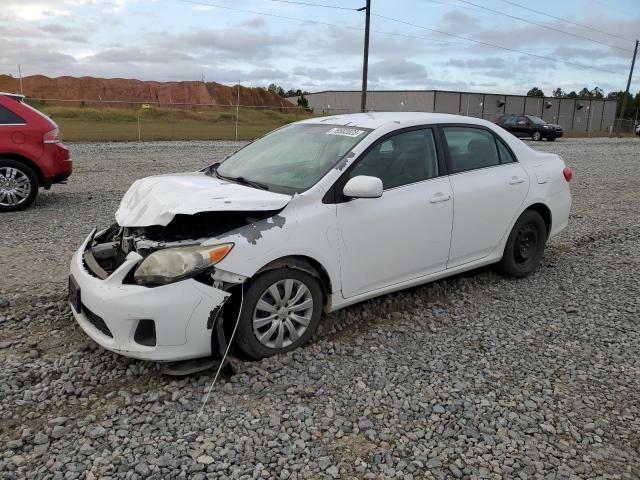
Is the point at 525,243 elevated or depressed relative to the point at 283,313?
elevated

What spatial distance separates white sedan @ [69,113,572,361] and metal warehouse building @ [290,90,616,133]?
→ 52.7 meters

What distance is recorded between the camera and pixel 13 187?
802 cm

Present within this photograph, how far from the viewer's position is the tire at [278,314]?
3451 millimetres

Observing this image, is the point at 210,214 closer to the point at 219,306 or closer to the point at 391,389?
the point at 219,306

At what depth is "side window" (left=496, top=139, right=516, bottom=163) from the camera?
5098 mm

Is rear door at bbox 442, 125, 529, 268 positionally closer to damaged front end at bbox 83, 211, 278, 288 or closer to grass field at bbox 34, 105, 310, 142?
damaged front end at bbox 83, 211, 278, 288

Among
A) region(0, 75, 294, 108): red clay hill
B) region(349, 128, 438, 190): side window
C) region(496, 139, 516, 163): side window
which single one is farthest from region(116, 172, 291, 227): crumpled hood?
region(0, 75, 294, 108): red clay hill

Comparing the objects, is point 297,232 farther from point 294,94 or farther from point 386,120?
point 294,94

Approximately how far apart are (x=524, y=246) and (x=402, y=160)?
182 centimetres

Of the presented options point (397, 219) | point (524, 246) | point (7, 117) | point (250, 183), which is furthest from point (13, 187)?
point (524, 246)

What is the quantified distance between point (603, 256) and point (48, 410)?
5818 mm

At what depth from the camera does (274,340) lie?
3.64m

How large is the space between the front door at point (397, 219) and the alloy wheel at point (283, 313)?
1.19ft

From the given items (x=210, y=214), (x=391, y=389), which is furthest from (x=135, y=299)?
(x=391, y=389)
